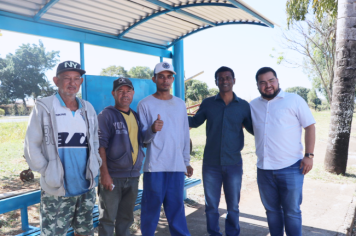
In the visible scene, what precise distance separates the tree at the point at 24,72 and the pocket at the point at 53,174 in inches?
340

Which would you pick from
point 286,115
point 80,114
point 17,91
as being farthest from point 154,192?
point 17,91

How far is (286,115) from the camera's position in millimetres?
3270

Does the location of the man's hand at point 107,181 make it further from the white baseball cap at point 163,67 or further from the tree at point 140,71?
the tree at point 140,71

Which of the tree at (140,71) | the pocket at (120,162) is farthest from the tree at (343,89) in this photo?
the tree at (140,71)

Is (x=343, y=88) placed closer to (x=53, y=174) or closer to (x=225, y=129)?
(x=225, y=129)

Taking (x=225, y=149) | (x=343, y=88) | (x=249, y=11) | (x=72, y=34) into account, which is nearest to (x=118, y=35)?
(x=72, y=34)

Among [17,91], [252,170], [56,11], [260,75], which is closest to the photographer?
[260,75]

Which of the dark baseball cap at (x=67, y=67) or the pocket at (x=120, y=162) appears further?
the pocket at (x=120, y=162)

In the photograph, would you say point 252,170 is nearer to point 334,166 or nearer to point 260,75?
point 334,166

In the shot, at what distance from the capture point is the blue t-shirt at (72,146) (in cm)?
260

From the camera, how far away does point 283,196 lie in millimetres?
3258

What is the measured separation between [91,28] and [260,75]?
2.47 meters

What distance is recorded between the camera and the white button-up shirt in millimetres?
3258

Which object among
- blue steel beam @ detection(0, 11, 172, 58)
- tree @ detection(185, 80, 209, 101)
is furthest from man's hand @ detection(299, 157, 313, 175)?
tree @ detection(185, 80, 209, 101)
